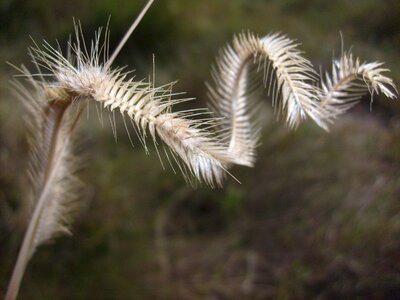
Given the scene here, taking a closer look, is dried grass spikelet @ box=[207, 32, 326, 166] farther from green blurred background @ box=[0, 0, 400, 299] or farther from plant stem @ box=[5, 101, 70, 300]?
green blurred background @ box=[0, 0, 400, 299]

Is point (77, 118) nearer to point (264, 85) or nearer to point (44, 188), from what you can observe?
point (44, 188)

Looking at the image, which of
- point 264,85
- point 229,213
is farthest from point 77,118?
point 229,213

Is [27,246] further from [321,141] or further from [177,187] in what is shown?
[321,141]

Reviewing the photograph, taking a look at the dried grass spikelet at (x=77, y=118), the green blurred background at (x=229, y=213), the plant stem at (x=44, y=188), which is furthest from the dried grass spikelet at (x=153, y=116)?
the green blurred background at (x=229, y=213)

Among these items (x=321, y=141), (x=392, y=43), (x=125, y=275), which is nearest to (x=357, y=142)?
(x=321, y=141)

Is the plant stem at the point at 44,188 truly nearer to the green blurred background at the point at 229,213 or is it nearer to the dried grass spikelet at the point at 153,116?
the dried grass spikelet at the point at 153,116
